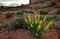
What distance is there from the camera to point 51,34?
766cm

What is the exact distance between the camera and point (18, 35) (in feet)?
24.8

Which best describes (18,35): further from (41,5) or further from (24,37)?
(41,5)

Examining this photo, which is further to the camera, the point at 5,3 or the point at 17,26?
the point at 5,3

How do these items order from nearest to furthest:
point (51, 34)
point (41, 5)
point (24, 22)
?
point (51, 34) → point (24, 22) → point (41, 5)

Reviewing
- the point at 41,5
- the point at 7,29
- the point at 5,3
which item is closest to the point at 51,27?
the point at 7,29

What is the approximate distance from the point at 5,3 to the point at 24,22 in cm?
946

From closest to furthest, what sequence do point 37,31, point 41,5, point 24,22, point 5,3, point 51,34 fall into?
1. point 37,31
2. point 51,34
3. point 24,22
4. point 41,5
5. point 5,3

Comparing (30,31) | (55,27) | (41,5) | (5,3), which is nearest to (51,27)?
(55,27)

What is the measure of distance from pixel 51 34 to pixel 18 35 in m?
1.24

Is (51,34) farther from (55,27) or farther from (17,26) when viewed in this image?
(17,26)

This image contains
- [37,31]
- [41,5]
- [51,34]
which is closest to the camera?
[37,31]

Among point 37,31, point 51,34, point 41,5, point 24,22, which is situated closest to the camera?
point 37,31

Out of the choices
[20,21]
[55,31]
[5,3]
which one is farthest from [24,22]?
[5,3]

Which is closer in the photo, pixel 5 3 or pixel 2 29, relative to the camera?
pixel 2 29
